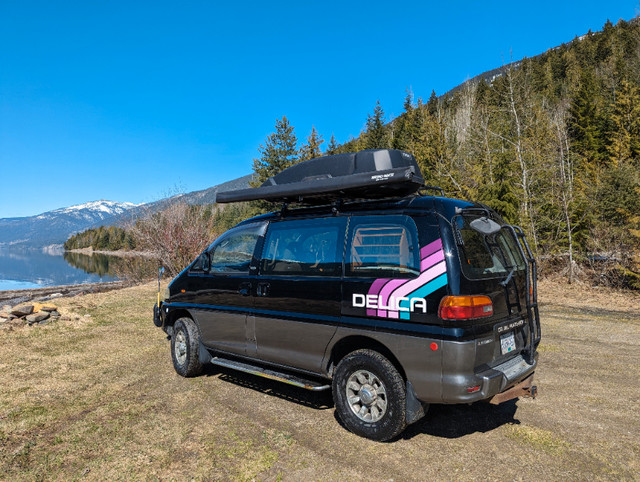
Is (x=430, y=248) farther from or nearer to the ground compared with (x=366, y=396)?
farther from the ground

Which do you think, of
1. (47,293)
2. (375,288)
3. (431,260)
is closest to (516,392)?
(431,260)

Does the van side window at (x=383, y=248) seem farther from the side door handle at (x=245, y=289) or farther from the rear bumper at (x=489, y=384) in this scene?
the side door handle at (x=245, y=289)

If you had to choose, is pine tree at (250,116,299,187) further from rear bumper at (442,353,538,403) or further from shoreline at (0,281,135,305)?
rear bumper at (442,353,538,403)

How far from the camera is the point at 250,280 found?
4.59 meters

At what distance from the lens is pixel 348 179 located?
3893 mm

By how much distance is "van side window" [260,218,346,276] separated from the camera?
389 centimetres

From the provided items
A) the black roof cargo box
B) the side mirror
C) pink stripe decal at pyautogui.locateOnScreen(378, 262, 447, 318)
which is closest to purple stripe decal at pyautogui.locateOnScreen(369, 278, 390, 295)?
pink stripe decal at pyautogui.locateOnScreen(378, 262, 447, 318)

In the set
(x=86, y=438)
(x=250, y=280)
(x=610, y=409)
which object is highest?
(x=250, y=280)

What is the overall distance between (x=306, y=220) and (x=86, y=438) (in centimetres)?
297

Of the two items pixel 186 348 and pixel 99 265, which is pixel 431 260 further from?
pixel 99 265

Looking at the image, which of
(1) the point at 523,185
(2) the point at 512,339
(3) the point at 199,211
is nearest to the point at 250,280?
(2) the point at 512,339

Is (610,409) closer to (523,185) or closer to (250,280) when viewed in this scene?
(250,280)

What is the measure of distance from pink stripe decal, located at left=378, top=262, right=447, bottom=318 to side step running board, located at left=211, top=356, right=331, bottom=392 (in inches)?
46.2

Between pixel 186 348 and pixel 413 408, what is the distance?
→ 3.31 metres
